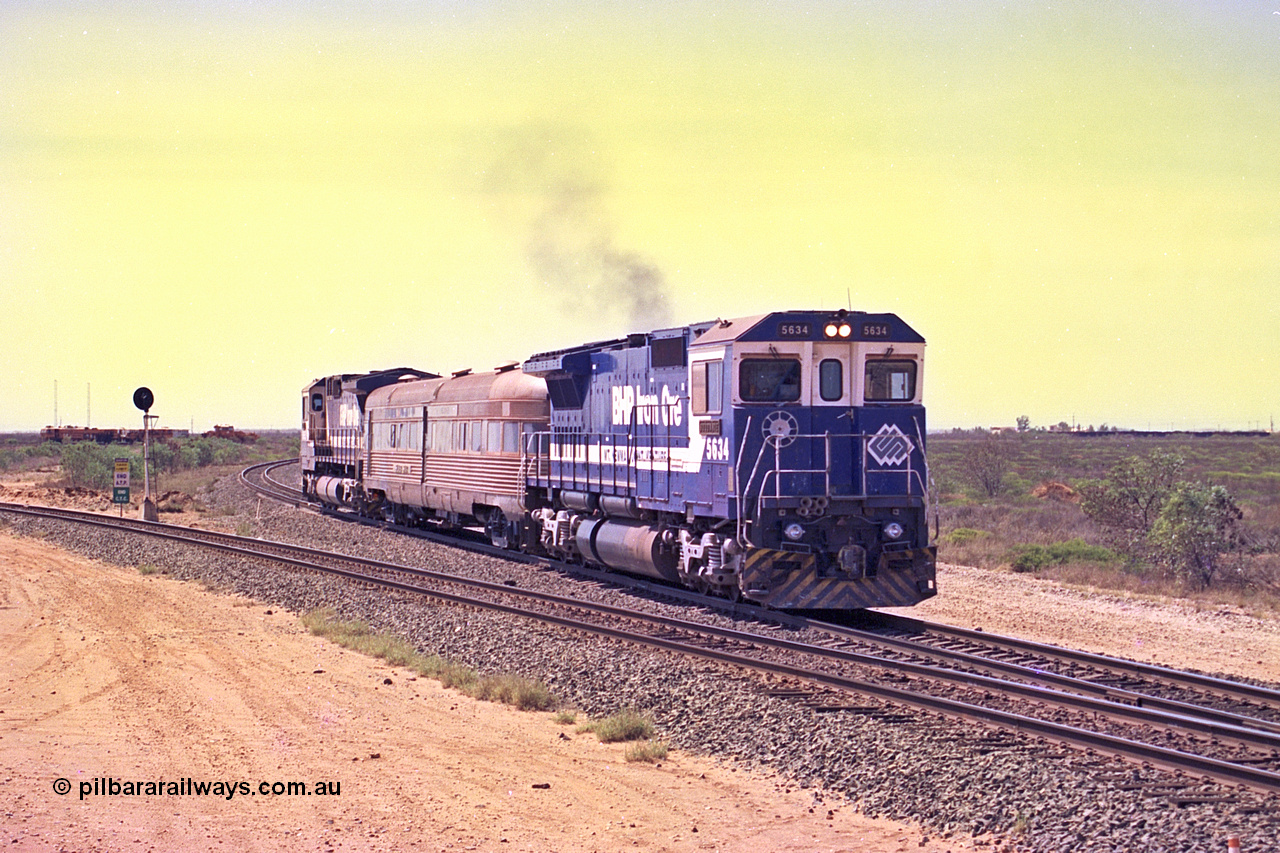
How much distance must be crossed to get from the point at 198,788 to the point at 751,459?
8.55 m

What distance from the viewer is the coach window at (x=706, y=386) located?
16.2 meters

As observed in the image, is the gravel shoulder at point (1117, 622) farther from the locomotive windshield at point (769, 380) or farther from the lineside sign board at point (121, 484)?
the lineside sign board at point (121, 484)

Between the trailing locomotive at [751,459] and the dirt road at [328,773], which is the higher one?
the trailing locomotive at [751,459]

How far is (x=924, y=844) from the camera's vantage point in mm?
7828

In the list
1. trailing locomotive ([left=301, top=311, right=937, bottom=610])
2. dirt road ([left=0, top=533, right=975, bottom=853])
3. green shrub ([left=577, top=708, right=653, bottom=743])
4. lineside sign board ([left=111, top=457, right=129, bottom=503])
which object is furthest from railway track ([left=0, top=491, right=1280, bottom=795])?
lineside sign board ([left=111, top=457, right=129, bottom=503])

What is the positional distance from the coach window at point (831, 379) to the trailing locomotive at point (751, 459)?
2 centimetres

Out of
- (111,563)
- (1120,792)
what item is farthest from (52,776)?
(111,563)

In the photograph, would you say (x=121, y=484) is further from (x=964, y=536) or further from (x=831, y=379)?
(x=831, y=379)

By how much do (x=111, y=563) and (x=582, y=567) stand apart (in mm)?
10892

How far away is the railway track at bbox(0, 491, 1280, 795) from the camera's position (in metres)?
9.15

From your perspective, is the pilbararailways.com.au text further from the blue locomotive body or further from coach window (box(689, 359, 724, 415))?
coach window (box(689, 359, 724, 415))

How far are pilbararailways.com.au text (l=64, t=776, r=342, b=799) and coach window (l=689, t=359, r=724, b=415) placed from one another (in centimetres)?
846

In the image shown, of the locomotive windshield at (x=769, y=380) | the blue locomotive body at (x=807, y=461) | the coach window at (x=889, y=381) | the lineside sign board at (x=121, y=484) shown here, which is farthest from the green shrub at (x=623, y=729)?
the lineside sign board at (x=121, y=484)

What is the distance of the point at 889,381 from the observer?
16141 mm
